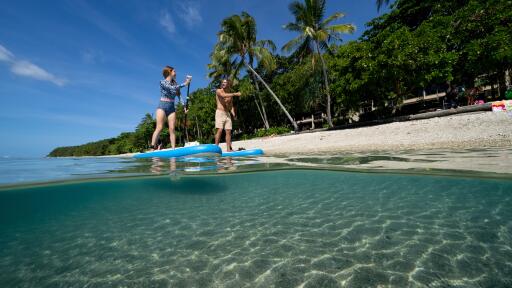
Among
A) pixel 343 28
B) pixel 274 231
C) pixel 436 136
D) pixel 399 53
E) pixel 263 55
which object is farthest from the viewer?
pixel 263 55

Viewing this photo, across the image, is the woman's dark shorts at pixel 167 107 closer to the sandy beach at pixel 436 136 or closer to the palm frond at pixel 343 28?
the sandy beach at pixel 436 136

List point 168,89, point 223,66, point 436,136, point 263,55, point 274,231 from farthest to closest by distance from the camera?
point 223,66 < point 263,55 < point 436,136 < point 168,89 < point 274,231

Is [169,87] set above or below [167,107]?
above

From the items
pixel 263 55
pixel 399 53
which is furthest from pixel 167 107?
pixel 263 55

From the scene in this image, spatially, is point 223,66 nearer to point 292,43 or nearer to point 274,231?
point 292,43

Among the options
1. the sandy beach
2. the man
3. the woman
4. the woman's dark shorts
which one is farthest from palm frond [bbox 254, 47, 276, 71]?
the woman's dark shorts

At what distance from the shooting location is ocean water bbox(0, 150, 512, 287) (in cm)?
212

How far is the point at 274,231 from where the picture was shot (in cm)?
312

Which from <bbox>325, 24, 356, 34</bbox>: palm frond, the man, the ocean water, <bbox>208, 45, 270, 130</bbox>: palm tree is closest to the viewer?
the ocean water

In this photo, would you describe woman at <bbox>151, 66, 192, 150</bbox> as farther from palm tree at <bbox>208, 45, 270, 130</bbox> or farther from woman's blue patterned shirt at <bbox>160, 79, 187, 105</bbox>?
palm tree at <bbox>208, 45, 270, 130</bbox>

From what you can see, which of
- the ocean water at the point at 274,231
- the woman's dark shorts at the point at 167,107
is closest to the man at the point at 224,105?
the woman's dark shorts at the point at 167,107

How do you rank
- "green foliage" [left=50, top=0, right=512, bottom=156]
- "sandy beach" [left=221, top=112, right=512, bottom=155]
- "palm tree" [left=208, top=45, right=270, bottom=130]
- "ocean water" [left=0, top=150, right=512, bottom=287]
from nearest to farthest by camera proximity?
1. "ocean water" [left=0, top=150, right=512, bottom=287]
2. "sandy beach" [left=221, top=112, right=512, bottom=155]
3. "green foliage" [left=50, top=0, right=512, bottom=156]
4. "palm tree" [left=208, top=45, right=270, bottom=130]

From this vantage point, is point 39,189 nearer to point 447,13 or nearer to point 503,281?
point 503,281

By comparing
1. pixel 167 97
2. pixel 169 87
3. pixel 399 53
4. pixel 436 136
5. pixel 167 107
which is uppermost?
pixel 399 53
